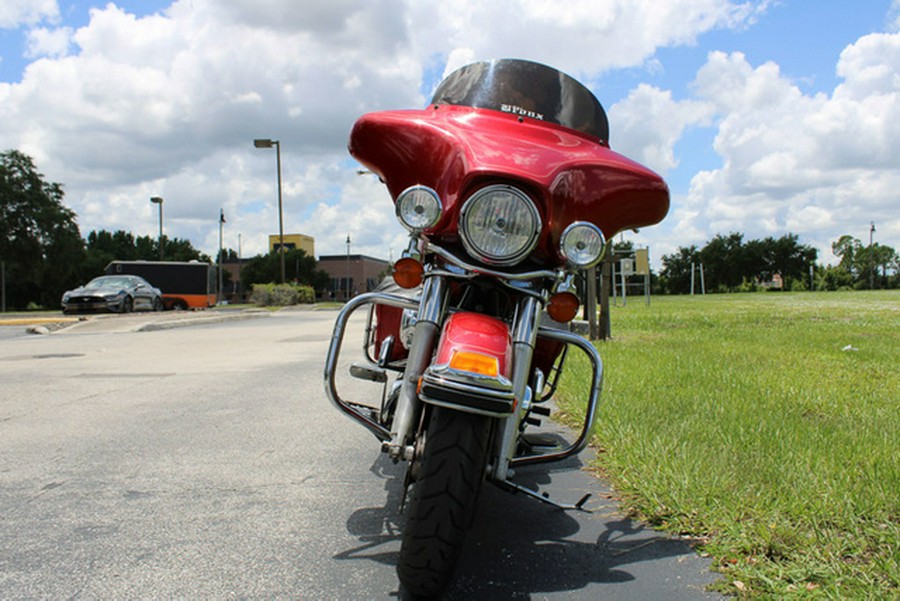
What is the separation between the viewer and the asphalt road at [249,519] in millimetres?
2723

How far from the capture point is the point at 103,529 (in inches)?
129

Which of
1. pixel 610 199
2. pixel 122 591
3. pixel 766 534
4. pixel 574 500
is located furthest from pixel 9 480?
pixel 766 534

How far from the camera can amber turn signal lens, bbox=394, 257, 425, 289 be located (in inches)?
122

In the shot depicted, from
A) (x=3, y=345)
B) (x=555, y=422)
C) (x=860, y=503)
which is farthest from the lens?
(x=3, y=345)

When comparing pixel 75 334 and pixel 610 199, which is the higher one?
pixel 610 199

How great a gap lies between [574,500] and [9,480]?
3.07 meters

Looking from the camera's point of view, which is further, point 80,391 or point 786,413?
point 80,391

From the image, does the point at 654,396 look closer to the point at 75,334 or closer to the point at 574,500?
the point at 574,500

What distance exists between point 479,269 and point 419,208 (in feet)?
1.11

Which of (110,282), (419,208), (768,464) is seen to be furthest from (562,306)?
(110,282)

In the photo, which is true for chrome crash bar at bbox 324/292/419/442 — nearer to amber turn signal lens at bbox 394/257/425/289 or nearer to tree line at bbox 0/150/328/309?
amber turn signal lens at bbox 394/257/425/289

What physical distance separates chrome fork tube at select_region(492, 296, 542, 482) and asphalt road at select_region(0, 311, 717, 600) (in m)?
0.47

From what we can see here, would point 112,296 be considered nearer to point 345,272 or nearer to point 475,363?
point 475,363

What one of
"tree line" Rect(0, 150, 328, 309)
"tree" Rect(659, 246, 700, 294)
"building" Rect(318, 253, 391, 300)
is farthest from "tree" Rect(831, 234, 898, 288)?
"tree line" Rect(0, 150, 328, 309)
